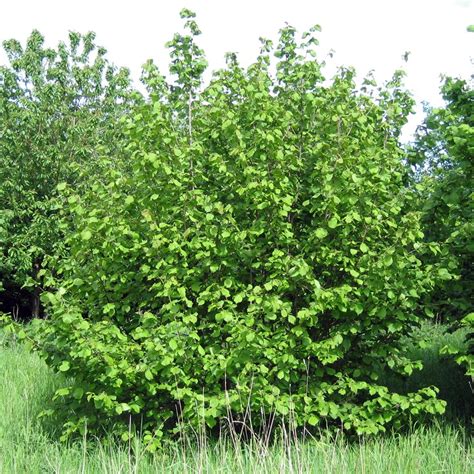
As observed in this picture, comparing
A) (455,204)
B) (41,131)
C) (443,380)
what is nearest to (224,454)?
(455,204)

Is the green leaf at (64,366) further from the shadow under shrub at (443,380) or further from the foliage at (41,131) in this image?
the foliage at (41,131)

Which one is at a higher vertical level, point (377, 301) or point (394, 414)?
point (377, 301)

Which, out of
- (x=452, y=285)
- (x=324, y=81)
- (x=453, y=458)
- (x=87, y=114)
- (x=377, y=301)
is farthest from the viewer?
(x=87, y=114)

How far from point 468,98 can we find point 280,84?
5.57 ft

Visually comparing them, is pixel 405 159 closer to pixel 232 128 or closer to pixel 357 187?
pixel 357 187

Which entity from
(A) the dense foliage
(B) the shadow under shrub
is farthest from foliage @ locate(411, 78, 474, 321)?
→ (B) the shadow under shrub

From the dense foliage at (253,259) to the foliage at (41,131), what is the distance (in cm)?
1028

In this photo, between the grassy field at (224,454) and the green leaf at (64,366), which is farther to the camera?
the green leaf at (64,366)

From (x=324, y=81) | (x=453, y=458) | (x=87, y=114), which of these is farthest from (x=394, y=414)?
(x=87, y=114)

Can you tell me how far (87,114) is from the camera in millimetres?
17453

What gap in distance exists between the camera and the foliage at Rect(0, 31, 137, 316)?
1602 cm

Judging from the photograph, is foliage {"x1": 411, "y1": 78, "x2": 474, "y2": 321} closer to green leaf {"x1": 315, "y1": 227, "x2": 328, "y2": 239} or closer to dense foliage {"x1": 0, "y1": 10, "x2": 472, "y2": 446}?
dense foliage {"x1": 0, "y1": 10, "x2": 472, "y2": 446}

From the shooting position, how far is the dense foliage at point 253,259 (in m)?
4.87

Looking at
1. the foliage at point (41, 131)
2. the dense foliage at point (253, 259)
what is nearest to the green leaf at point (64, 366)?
the dense foliage at point (253, 259)
